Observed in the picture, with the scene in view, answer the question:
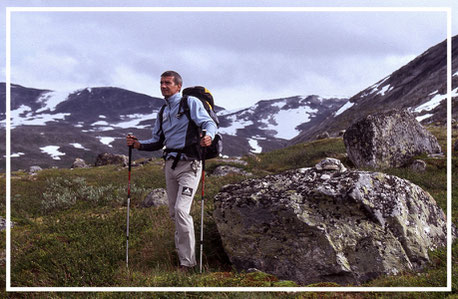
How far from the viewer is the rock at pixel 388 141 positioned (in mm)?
16062

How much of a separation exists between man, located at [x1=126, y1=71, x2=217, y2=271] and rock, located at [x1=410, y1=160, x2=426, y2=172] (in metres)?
11.9

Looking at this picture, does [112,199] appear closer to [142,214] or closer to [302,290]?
[142,214]

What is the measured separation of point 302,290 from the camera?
13.8 feet

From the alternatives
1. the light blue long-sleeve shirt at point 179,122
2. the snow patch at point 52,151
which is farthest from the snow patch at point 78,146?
the light blue long-sleeve shirt at point 179,122

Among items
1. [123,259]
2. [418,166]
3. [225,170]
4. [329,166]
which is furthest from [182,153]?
[225,170]

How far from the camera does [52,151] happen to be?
133 m

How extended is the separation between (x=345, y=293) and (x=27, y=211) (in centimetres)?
1187

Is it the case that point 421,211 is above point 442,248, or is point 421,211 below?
above

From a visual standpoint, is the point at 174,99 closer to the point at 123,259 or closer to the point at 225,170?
the point at 123,259

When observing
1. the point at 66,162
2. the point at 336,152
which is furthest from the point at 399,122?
the point at 66,162

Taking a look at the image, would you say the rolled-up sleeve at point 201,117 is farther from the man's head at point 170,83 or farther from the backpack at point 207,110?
the man's head at point 170,83

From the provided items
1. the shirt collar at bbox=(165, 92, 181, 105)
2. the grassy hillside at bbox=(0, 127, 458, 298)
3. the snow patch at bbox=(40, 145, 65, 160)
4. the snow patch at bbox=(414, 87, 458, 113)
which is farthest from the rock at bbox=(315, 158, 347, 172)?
the snow patch at bbox=(40, 145, 65, 160)

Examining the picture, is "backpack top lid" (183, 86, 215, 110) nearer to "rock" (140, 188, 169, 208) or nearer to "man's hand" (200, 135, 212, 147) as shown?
"man's hand" (200, 135, 212, 147)

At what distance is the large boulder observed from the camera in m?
5.14
